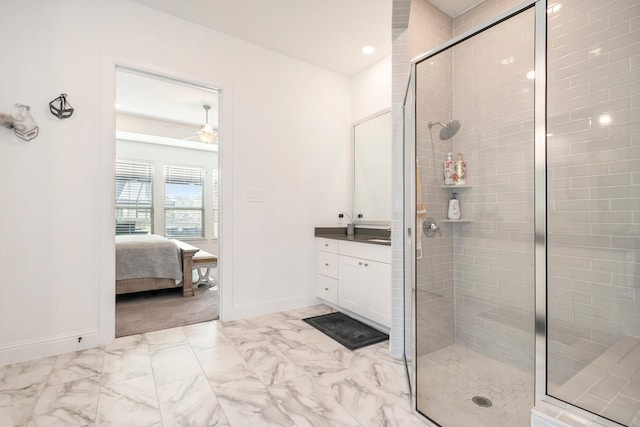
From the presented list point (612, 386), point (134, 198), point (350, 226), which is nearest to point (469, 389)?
point (612, 386)

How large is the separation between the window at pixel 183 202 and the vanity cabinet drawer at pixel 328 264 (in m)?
4.08

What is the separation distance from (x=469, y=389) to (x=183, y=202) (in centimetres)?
620

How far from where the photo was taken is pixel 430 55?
5.67ft

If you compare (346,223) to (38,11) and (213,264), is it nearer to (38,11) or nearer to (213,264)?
(213,264)

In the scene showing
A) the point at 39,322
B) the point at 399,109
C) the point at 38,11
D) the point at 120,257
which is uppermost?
the point at 38,11

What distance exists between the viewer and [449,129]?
6.05 ft

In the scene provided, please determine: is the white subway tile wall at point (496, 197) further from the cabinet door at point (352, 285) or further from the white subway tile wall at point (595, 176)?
the cabinet door at point (352, 285)

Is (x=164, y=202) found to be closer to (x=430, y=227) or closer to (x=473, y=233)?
(x=430, y=227)

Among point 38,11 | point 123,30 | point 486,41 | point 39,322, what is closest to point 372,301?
point 486,41

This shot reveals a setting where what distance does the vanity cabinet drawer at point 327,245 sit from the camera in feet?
10.5

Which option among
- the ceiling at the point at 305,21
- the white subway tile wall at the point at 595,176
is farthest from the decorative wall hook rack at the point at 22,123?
the white subway tile wall at the point at 595,176

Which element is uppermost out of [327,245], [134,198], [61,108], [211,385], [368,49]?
[368,49]

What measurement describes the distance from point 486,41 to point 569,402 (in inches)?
62.6

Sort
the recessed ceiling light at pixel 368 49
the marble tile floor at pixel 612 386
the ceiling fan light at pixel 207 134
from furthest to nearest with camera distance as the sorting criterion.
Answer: the ceiling fan light at pixel 207 134, the recessed ceiling light at pixel 368 49, the marble tile floor at pixel 612 386
